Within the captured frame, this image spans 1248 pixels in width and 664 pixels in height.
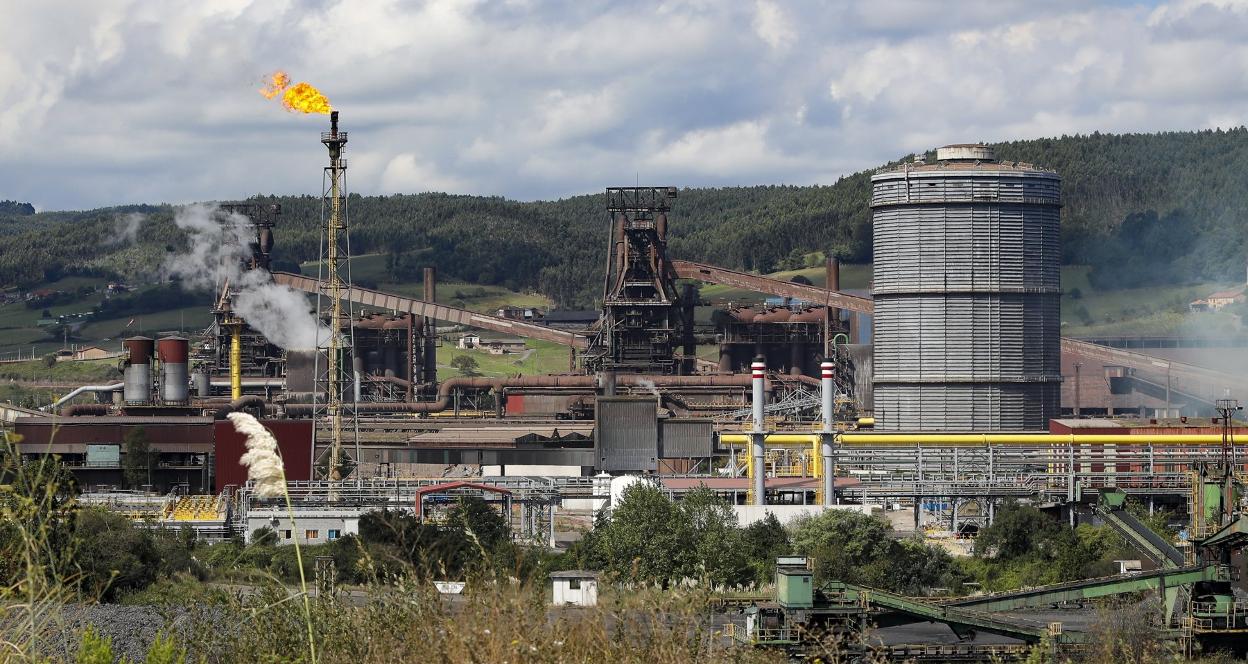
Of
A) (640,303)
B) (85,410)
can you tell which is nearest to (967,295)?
(640,303)

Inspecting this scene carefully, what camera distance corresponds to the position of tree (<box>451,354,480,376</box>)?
116938 millimetres

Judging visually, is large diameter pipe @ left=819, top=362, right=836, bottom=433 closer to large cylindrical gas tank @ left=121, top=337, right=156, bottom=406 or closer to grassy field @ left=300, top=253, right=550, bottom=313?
large cylindrical gas tank @ left=121, top=337, right=156, bottom=406

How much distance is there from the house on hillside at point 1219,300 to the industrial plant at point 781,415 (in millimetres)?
21691

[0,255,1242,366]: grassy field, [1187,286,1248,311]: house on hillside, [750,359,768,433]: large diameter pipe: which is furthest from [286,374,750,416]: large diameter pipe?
[1187,286,1248,311]: house on hillside

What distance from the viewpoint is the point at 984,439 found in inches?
2279

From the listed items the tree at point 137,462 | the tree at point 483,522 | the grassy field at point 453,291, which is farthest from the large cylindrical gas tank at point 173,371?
the grassy field at point 453,291

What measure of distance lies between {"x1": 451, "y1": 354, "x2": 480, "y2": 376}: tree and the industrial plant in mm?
19834

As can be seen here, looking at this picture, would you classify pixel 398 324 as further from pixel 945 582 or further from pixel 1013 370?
pixel 945 582

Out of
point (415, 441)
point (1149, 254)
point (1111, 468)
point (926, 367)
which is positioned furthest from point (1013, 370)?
point (1149, 254)

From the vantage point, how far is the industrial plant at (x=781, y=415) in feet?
124

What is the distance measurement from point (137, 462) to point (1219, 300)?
70897 millimetres

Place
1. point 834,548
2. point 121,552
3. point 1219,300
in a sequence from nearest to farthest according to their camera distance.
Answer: point 121,552 → point 834,548 → point 1219,300

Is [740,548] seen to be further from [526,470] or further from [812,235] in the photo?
[812,235]

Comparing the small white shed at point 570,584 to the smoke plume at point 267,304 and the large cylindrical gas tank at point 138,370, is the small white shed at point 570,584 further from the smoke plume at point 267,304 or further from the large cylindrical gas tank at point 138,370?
the smoke plume at point 267,304
